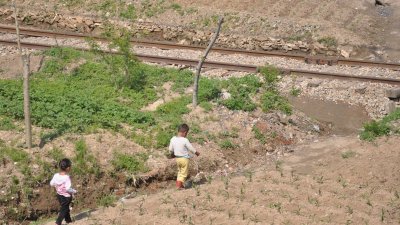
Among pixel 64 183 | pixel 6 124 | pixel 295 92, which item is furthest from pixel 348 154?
pixel 6 124

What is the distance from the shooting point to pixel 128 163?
13227mm

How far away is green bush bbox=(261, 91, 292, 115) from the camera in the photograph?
16.4 metres

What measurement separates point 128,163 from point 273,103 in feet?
16.4

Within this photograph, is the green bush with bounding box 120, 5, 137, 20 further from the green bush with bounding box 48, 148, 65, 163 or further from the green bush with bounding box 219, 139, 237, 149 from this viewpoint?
the green bush with bounding box 48, 148, 65, 163

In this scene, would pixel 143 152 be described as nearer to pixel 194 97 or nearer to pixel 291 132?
pixel 194 97

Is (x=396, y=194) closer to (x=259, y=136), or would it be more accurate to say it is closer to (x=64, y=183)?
(x=259, y=136)

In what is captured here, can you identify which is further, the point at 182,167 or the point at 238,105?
the point at 238,105

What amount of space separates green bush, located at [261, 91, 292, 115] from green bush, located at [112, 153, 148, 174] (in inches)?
170

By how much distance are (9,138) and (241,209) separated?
17.8 feet

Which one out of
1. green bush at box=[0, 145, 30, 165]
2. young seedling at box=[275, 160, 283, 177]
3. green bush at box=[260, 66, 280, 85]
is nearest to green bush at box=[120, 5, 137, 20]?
green bush at box=[260, 66, 280, 85]

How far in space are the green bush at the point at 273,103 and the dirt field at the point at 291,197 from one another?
8.51 feet

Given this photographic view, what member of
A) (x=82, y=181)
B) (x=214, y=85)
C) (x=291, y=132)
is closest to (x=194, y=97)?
(x=214, y=85)

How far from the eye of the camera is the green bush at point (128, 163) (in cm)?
1316

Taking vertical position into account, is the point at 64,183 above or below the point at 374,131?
above
